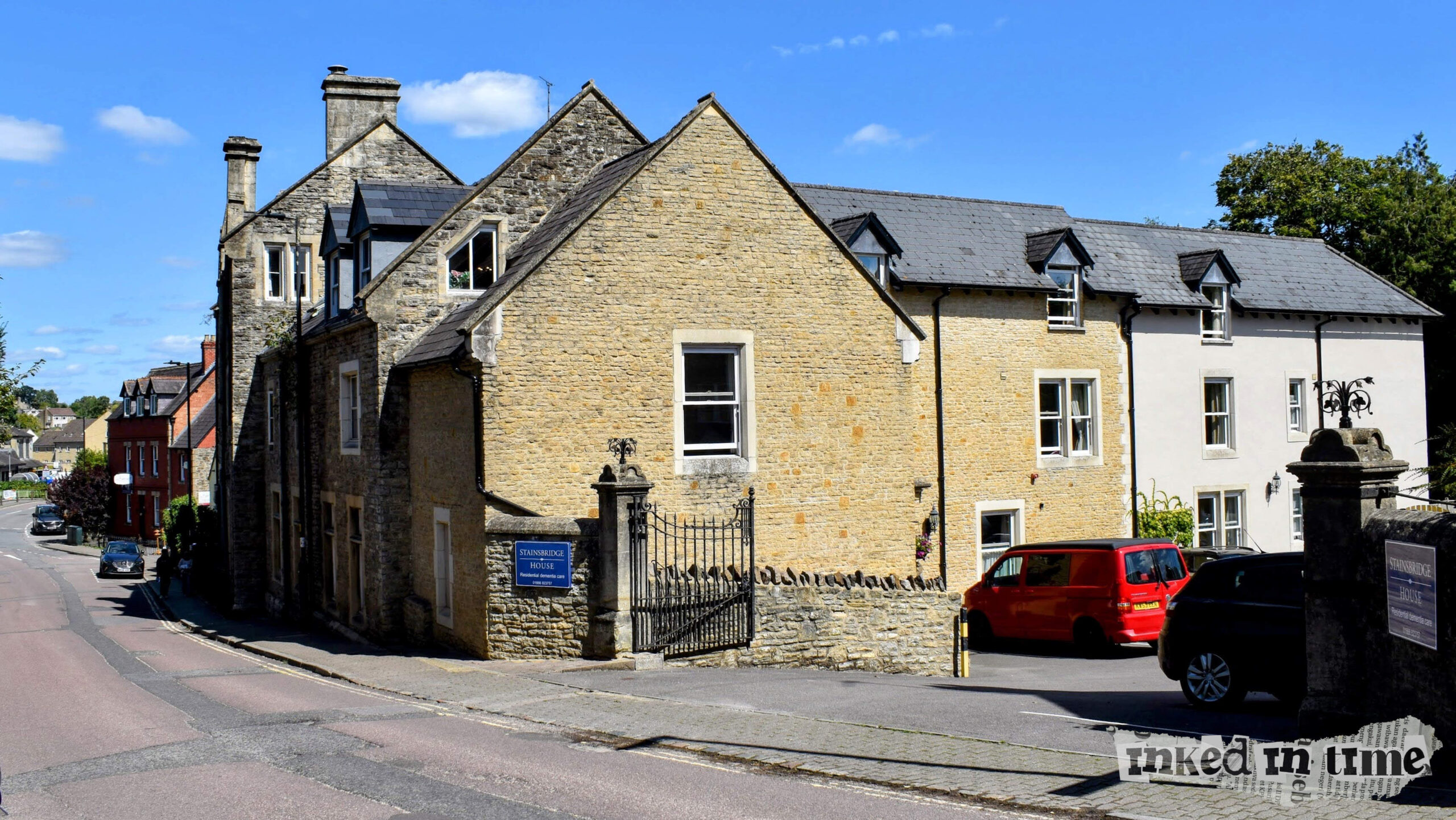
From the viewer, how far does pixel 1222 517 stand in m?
30.0

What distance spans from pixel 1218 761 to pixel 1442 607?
6.97 feet

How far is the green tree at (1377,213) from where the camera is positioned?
Result: 3944 cm

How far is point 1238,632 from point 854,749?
472 cm

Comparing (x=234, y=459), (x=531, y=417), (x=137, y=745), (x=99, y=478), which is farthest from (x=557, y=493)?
(x=99, y=478)

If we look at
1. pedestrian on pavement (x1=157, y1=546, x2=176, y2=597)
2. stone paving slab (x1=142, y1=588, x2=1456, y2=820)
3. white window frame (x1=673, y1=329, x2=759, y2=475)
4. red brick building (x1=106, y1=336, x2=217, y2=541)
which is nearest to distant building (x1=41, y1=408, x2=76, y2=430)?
red brick building (x1=106, y1=336, x2=217, y2=541)

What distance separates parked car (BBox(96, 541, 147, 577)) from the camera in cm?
4644

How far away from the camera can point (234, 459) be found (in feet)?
104

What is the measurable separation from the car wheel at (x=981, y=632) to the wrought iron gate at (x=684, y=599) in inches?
263

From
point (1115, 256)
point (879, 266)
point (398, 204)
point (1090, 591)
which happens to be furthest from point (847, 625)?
point (1115, 256)

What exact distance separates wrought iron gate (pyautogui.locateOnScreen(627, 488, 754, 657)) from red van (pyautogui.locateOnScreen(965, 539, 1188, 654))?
251 inches

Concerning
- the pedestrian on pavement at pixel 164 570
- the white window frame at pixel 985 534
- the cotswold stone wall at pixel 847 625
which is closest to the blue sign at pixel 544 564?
the cotswold stone wall at pixel 847 625

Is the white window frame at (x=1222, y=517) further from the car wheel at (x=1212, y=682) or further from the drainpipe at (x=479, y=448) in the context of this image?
the drainpipe at (x=479, y=448)

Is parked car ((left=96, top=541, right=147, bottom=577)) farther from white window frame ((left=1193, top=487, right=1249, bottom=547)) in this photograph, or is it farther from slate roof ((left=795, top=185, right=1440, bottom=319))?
white window frame ((left=1193, top=487, right=1249, bottom=547))

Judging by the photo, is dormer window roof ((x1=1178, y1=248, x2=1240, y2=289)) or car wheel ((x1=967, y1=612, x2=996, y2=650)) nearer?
car wheel ((x1=967, y1=612, x2=996, y2=650))
